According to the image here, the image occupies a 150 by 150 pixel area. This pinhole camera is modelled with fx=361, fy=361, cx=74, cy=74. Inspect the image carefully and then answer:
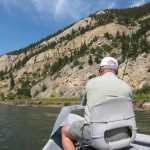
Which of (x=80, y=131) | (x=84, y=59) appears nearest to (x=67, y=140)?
(x=80, y=131)

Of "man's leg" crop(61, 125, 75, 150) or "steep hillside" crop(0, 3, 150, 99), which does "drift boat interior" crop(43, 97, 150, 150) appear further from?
"steep hillside" crop(0, 3, 150, 99)

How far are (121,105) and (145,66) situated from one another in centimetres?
7930

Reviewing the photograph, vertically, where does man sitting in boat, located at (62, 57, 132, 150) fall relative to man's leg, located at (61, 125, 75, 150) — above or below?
above

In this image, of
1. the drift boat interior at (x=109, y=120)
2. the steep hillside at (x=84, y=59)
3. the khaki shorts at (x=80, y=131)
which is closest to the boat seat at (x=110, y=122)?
the drift boat interior at (x=109, y=120)

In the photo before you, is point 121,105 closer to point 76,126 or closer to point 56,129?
point 76,126

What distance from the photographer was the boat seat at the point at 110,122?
532 centimetres

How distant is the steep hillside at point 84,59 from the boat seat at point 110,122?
63.7 meters

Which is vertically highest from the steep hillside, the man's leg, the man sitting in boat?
the steep hillside

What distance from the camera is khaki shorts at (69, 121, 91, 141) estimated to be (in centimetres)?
554

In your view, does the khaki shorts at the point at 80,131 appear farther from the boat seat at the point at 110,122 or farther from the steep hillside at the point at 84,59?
the steep hillside at the point at 84,59

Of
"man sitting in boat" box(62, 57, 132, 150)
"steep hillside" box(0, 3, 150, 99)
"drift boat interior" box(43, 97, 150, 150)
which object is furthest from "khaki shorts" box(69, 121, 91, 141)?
"steep hillside" box(0, 3, 150, 99)

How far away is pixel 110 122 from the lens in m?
5.35

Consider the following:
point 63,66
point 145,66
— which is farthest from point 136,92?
point 63,66

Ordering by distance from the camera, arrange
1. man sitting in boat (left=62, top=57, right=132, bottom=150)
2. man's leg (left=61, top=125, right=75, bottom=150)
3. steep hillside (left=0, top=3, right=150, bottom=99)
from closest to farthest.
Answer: man sitting in boat (left=62, top=57, right=132, bottom=150) → man's leg (left=61, top=125, right=75, bottom=150) → steep hillside (left=0, top=3, right=150, bottom=99)
